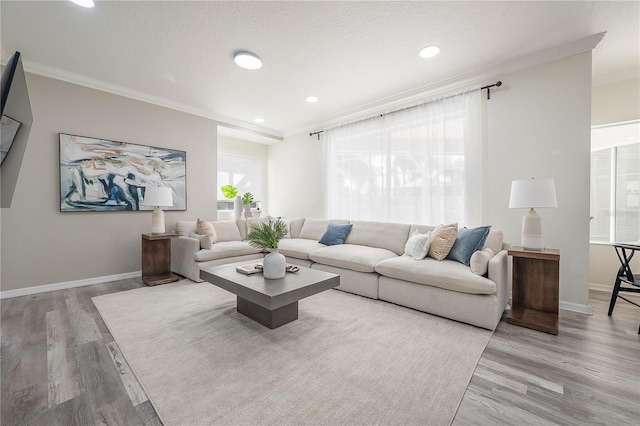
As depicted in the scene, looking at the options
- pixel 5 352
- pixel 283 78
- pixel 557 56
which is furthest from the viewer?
pixel 283 78

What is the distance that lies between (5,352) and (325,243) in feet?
10.5

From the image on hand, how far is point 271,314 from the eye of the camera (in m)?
2.20

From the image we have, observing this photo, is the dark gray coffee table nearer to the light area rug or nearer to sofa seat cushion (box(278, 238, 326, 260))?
the light area rug

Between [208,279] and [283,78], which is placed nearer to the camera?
[208,279]

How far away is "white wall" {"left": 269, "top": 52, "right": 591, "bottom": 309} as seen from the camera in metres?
2.62

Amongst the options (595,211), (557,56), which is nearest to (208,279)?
(557,56)

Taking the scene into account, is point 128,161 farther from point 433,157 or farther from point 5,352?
point 433,157

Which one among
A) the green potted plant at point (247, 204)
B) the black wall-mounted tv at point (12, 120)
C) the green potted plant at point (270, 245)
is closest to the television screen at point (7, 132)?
the black wall-mounted tv at point (12, 120)

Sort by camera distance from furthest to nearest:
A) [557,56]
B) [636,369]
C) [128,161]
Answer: [128,161] < [557,56] < [636,369]

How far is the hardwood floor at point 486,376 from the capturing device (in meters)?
1.33

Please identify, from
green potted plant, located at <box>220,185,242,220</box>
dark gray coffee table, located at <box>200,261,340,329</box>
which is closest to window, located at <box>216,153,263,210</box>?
green potted plant, located at <box>220,185,242,220</box>

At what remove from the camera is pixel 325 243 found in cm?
403

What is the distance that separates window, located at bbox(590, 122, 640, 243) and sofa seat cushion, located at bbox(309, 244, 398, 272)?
2.79 metres

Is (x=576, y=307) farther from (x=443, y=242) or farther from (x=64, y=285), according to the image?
(x=64, y=285)
